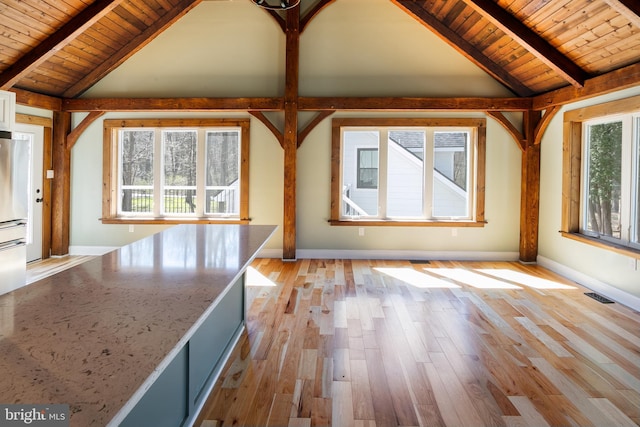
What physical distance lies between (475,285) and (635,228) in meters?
1.78

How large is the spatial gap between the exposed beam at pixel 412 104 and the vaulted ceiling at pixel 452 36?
25 cm

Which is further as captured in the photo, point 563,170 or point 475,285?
point 563,170

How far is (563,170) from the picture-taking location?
593 cm

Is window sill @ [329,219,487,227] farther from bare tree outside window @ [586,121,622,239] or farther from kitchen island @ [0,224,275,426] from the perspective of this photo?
kitchen island @ [0,224,275,426]

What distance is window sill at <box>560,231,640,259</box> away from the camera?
456 cm

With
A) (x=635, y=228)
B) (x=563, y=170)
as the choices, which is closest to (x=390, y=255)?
(x=563, y=170)

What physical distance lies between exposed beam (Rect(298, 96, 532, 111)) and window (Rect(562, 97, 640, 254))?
3.12ft

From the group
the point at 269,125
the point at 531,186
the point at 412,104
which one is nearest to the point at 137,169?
the point at 269,125

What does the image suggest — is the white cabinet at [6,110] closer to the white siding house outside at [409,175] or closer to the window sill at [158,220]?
the window sill at [158,220]

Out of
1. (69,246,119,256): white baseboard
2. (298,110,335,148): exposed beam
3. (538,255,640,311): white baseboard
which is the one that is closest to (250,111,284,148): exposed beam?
(298,110,335,148): exposed beam

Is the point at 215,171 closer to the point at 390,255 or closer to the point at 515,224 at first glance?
the point at 390,255

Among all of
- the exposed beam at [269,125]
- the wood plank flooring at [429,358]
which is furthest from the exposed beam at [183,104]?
the wood plank flooring at [429,358]

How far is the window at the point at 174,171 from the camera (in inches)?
279

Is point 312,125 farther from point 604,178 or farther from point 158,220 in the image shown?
point 604,178
